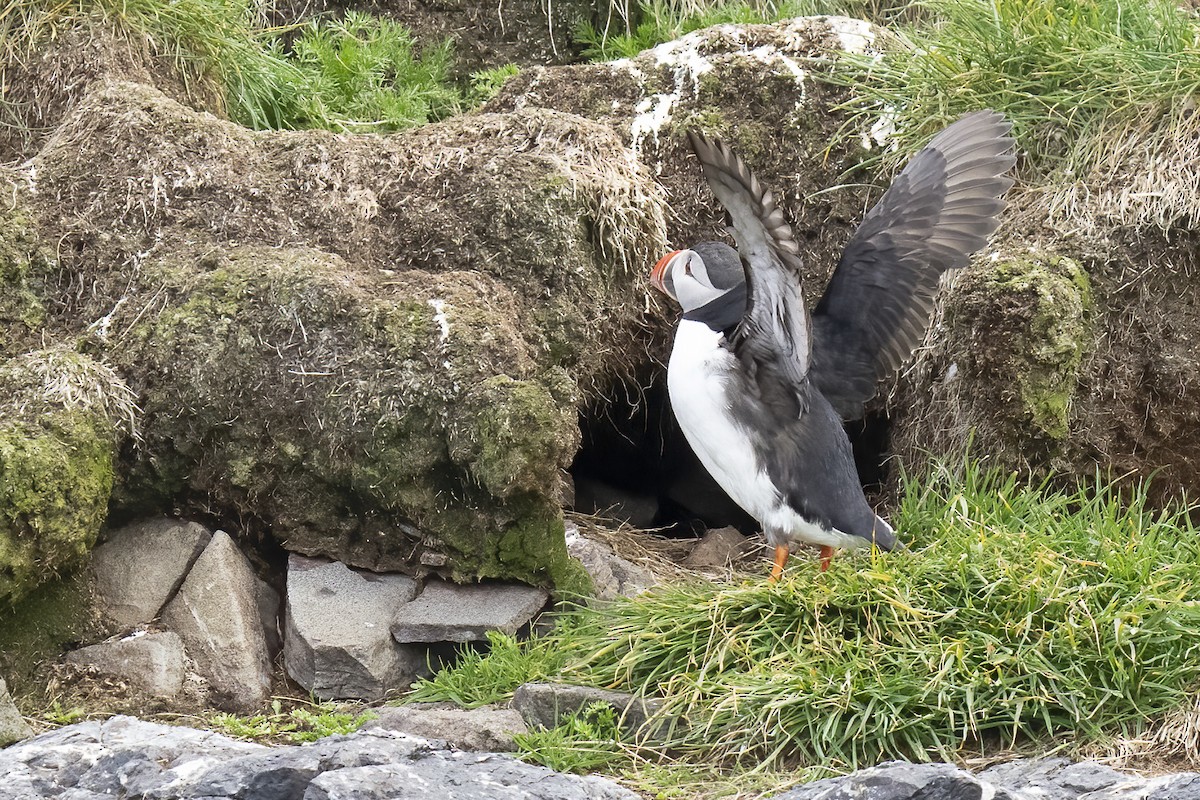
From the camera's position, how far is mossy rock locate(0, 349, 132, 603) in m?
3.94

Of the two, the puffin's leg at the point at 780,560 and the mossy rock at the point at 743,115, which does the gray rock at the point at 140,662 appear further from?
the mossy rock at the point at 743,115

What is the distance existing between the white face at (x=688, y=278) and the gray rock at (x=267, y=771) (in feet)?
6.20

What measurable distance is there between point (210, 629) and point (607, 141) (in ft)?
7.49

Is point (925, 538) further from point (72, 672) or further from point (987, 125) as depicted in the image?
point (72, 672)

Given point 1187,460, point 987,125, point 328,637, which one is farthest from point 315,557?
point 1187,460

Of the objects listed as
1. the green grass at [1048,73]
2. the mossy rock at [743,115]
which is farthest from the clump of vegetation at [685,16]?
the green grass at [1048,73]

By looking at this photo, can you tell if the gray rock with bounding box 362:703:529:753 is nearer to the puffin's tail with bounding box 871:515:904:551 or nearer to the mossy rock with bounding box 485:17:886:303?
the puffin's tail with bounding box 871:515:904:551

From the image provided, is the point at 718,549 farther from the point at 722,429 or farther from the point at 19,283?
the point at 19,283

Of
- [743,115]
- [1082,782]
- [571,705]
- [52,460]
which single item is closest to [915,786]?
[1082,782]

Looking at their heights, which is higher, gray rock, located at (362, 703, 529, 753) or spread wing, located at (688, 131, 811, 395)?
spread wing, located at (688, 131, 811, 395)

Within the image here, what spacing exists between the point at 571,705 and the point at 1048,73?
3.23m

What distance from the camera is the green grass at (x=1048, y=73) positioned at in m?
5.39

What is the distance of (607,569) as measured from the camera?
5012 mm

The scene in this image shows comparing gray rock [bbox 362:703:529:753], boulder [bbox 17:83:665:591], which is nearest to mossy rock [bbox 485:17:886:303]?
boulder [bbox 17:83:665:591]
